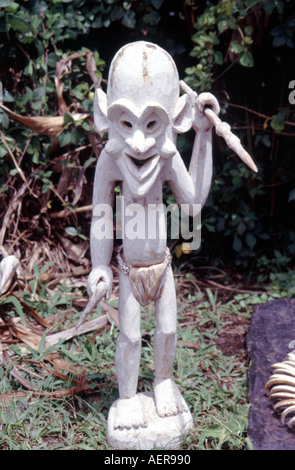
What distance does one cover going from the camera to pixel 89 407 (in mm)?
2398

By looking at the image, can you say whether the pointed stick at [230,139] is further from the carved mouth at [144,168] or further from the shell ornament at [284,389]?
the shell ornament at [284,389]

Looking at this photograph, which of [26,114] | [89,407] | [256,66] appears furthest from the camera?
[256,66]

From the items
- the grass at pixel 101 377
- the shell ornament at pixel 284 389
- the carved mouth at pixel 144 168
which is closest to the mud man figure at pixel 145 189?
the carved mouth at pixel 144 168

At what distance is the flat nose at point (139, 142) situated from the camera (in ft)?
6.15

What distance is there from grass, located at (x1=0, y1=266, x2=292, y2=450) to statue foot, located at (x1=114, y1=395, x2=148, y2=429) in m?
0.13

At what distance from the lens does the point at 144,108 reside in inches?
73.4

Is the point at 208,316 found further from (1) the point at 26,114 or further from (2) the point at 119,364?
(1) the point at 26,114

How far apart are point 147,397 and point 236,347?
82cm

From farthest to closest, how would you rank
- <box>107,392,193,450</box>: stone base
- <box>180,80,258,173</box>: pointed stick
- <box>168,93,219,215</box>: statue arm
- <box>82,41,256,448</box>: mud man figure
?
<box>107,392,193,450</box>: stone base
<box>168,93,219,215</box>: statue arm
<box>82,41,256,448</box>: mud man figure
<box>180,80,258,173</box>: pointed stick

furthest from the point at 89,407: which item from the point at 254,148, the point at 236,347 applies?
the point at 254,148

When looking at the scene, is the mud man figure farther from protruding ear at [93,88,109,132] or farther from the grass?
the grass

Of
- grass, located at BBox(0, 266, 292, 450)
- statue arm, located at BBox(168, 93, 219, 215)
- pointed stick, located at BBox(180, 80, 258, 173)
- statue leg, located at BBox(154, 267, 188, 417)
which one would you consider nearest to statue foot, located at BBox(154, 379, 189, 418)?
statue leg, located at BBox(154, 267, 188, 417)

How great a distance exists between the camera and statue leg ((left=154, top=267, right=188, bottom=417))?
2156 millimetres

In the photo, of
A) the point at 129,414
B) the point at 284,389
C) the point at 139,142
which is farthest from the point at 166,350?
the point at 139,142
